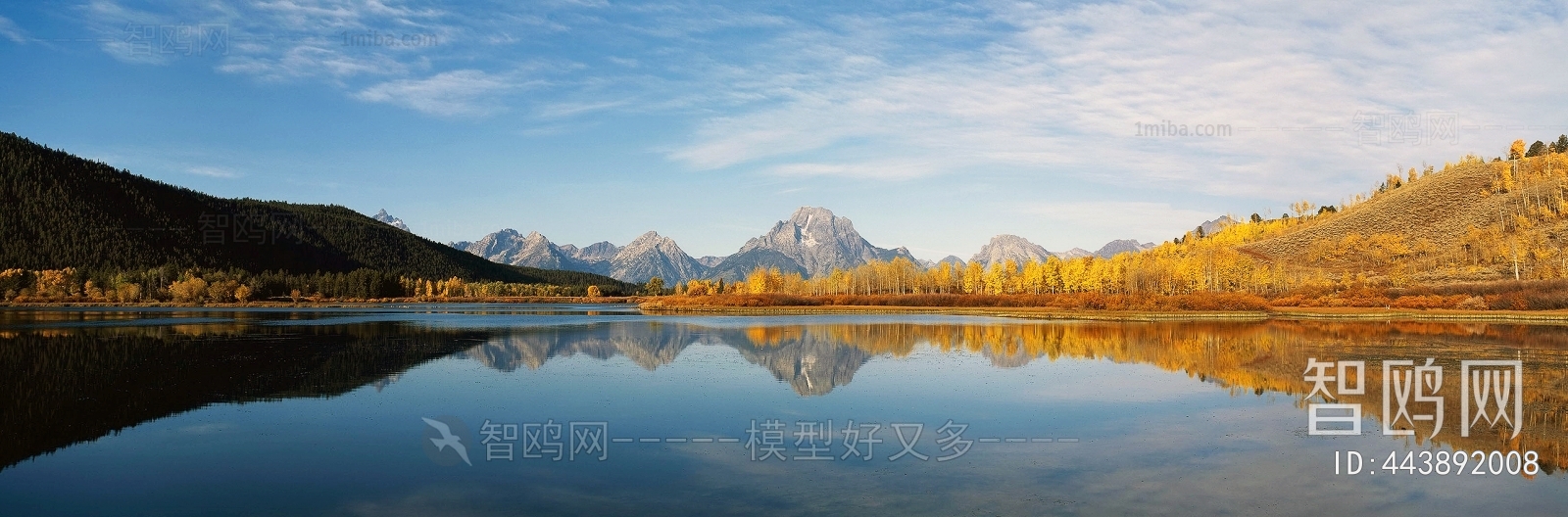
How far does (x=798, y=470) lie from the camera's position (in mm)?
14555

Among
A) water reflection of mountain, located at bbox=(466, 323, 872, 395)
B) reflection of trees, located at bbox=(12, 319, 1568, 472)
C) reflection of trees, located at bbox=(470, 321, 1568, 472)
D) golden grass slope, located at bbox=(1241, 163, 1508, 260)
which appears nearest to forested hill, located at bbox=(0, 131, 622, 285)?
reflection of trees, located at bbox=(12, 319, 1568, 472)

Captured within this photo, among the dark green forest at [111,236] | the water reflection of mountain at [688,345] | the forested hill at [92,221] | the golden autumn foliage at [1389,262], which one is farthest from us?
the forested hill at [92,221]

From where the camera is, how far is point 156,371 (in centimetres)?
2866

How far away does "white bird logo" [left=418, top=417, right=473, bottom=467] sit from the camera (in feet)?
52.7

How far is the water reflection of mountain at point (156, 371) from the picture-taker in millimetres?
19078

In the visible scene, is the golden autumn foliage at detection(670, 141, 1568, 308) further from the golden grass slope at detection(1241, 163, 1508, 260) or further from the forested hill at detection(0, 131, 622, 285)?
the forested hill at detection(0, 131, 622, 285)

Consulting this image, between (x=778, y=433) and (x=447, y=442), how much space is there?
6.93 meters

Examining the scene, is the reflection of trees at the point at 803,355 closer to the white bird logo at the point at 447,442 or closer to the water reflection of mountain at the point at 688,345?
the water reflection of mountain at the point at 688,345

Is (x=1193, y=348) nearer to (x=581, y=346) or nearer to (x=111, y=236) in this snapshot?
(x=581, y=346)

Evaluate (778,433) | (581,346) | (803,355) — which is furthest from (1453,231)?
(778,433)

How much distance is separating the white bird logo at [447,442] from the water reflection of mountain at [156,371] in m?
6.71

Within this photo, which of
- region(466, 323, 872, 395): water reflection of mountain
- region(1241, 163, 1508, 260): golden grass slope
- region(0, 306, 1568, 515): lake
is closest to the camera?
region(0, 306, 1568, 515): lake

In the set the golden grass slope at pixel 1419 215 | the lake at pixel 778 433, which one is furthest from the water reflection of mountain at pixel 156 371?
the golden grass slope at pixel 1419 215

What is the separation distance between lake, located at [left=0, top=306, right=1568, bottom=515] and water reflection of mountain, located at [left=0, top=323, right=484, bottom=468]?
0.18 meters
